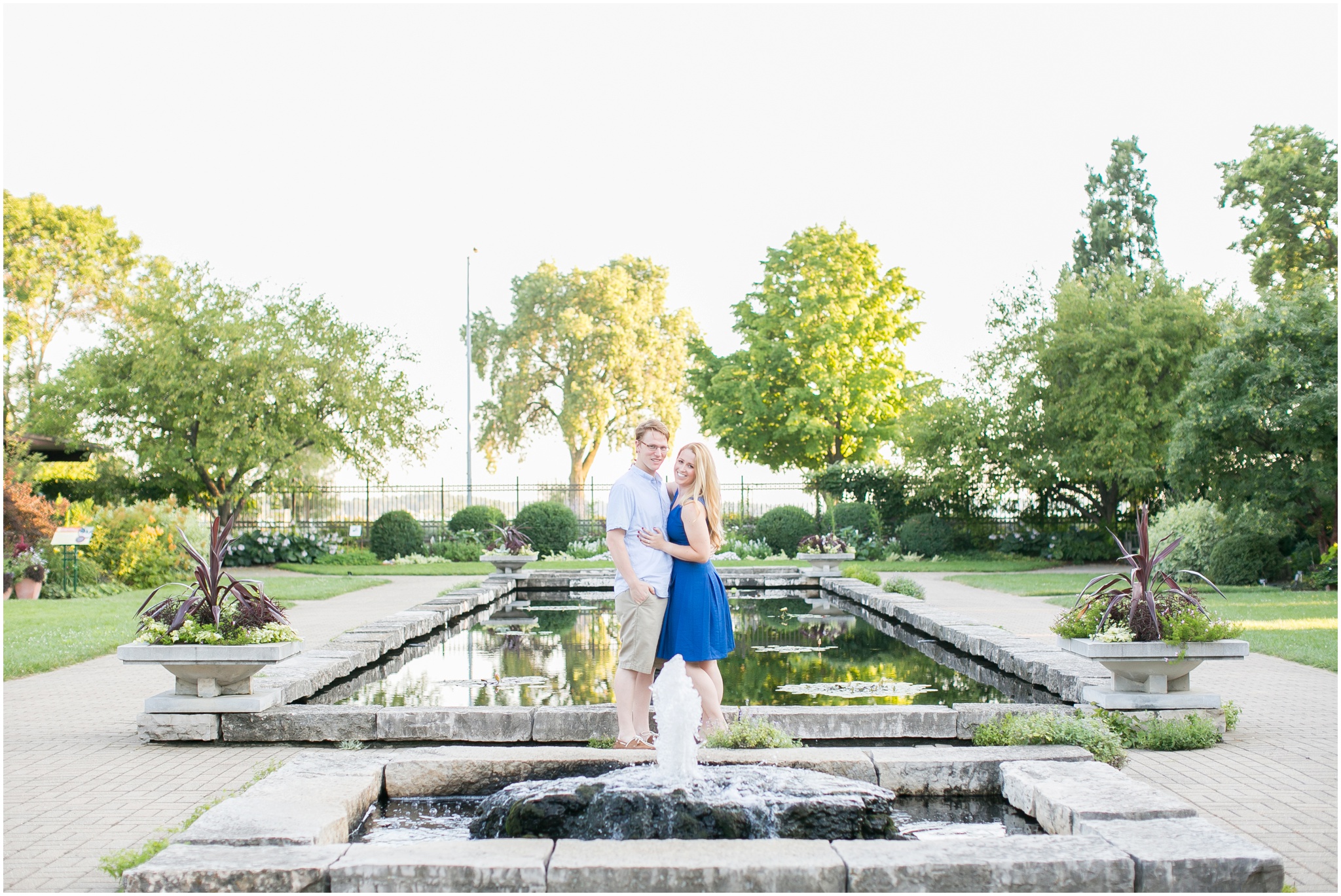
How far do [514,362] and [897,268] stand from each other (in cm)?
1579

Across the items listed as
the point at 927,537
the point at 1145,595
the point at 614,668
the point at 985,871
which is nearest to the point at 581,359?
the point at 927,537

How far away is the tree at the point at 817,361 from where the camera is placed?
103 ft

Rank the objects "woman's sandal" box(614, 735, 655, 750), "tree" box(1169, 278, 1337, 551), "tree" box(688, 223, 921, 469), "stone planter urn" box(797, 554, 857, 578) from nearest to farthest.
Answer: "woman's sandal" box(614, 735, 655, 750) → "tree" box(1169, 278, 1337, 551) → "stone planter urn" box(797, 554, 857, 578) → "tree" box(688, 223, 921, 469)

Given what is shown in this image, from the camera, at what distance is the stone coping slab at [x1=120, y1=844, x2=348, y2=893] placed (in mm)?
3459

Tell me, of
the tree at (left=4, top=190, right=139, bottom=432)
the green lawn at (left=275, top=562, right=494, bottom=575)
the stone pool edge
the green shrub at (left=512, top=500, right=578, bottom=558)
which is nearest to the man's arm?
the stone pool edge

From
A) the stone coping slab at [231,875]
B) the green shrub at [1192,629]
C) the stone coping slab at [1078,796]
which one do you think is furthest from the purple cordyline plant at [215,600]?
the green shrub at [1192,629]

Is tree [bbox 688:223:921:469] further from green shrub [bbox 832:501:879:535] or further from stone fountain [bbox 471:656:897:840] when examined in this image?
stone fountain [bbox 471:656:897:840]

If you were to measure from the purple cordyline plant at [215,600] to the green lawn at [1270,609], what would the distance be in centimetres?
668

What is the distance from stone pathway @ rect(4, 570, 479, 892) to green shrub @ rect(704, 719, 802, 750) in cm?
234

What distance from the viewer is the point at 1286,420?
1670 cm

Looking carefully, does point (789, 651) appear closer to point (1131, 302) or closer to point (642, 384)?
point (1131, 302)

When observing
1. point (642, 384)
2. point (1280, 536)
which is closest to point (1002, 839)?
point (1280, 536)

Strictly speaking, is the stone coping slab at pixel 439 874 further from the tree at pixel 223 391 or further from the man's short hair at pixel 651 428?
the tree at pixel 223 391

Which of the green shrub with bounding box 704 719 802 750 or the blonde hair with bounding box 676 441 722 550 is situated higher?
the blonde hair with bounding box 676 441 722 550
